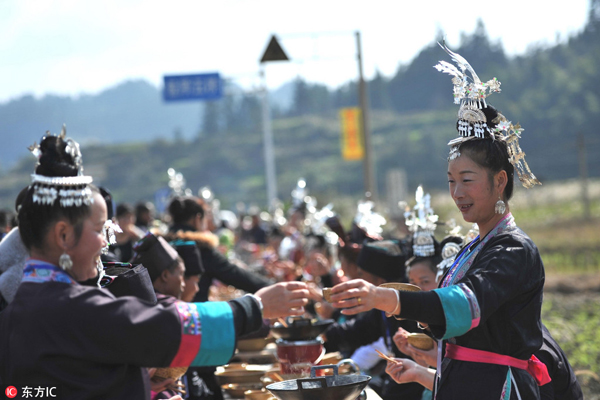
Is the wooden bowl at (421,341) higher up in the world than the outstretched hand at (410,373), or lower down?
higher up

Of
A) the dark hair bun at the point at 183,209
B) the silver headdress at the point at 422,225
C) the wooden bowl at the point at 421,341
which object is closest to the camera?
the wooden bowl at the point at 421,341

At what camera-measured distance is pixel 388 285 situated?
2.70 metres

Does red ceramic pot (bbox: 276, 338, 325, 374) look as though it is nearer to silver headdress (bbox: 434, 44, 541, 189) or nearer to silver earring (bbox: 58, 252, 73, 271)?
silver headdress (bbox: 434, 44, 541, 189)

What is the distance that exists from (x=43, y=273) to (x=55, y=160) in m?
0.35

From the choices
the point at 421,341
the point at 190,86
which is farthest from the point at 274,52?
the point at 190,86

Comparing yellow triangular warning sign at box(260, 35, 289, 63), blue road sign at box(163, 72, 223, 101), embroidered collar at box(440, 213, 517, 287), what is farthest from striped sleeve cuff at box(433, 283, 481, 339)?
blue road sign at box(163, 72, 223, 101)

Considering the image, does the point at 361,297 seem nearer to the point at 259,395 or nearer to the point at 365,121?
the point at 259,395

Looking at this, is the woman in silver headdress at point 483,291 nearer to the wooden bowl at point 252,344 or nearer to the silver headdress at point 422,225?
the silver headdress at point 422,225

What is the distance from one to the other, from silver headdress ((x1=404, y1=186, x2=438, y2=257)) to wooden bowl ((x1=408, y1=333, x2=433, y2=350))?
0.74 metres

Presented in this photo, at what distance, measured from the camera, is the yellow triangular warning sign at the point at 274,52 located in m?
11.3

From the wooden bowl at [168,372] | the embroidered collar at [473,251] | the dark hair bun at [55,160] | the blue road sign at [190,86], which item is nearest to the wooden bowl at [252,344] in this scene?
the wooden bowl at [168,372]

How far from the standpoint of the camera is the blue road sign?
75.7 feet

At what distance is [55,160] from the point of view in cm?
217

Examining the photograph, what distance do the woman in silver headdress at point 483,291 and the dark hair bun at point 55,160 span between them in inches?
36.1
